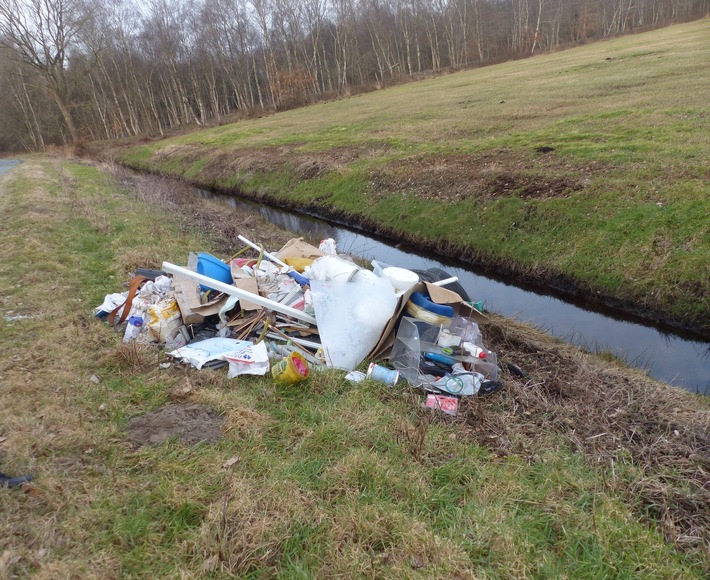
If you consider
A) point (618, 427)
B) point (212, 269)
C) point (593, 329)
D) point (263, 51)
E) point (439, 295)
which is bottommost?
point (593, 329)

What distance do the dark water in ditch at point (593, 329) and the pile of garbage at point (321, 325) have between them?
1798 millimetres

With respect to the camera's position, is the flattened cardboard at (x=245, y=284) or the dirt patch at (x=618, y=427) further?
the flattened cardboard at (x=245, y=284)

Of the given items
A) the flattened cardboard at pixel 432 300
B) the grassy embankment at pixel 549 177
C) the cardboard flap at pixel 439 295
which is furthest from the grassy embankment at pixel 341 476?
the grassy embankment at pixel 549 177

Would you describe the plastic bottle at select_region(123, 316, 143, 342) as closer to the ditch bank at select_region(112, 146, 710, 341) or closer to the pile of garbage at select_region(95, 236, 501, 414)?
the pile of garbage at select_region(95, 236, 501, 414)

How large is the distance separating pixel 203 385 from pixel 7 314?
2.95 meters

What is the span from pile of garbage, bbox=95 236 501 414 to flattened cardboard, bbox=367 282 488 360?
1 cm

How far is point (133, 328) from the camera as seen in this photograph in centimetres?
468

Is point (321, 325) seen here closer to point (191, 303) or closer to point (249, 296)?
point (249, 296)

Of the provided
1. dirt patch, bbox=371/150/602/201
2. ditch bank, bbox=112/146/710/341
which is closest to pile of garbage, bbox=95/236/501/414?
ditch bank, bbox=112/146/710/341

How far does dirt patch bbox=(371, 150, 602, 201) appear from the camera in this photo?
324 inches

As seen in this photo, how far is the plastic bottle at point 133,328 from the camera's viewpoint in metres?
4.62

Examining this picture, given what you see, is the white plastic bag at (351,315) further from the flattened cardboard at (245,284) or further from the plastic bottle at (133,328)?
the plastic bottle at (133,328)

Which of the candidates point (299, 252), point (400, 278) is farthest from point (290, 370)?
point (299, 252)

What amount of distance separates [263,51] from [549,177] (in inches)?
1635
